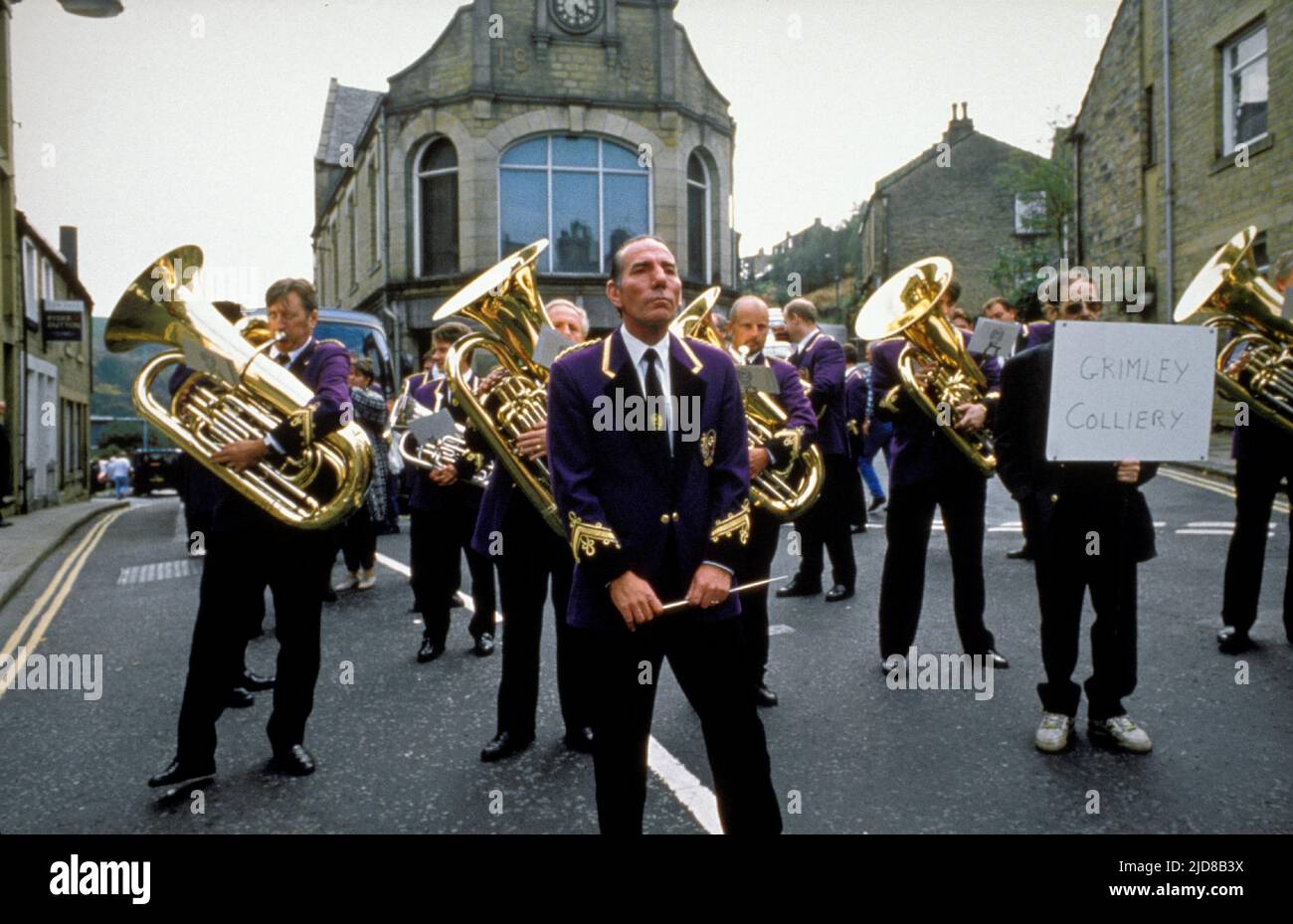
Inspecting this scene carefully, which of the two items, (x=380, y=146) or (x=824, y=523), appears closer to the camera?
(x=824, y=523)

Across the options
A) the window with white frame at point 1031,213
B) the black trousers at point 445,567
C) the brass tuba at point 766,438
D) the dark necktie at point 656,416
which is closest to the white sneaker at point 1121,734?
the brass tuba at point 766,438

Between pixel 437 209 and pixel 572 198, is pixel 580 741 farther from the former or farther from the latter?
pixel 437 209

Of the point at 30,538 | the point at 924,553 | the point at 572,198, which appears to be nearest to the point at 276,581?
the point at 924,553

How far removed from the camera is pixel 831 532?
7.71 metres

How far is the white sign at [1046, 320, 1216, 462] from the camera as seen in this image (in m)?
4.02

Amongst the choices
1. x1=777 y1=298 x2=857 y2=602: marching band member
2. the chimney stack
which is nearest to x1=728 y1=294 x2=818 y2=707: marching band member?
x1=777 y1=298 x2=857 y2=602: marching band member

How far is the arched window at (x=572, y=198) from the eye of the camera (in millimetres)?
23391

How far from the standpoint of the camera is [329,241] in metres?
36.1

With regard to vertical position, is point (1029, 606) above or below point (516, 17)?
below

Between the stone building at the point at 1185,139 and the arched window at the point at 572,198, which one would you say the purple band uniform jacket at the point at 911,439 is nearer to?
the stone building at the point at 1185,139

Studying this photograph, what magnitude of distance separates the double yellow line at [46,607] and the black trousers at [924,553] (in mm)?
4932
